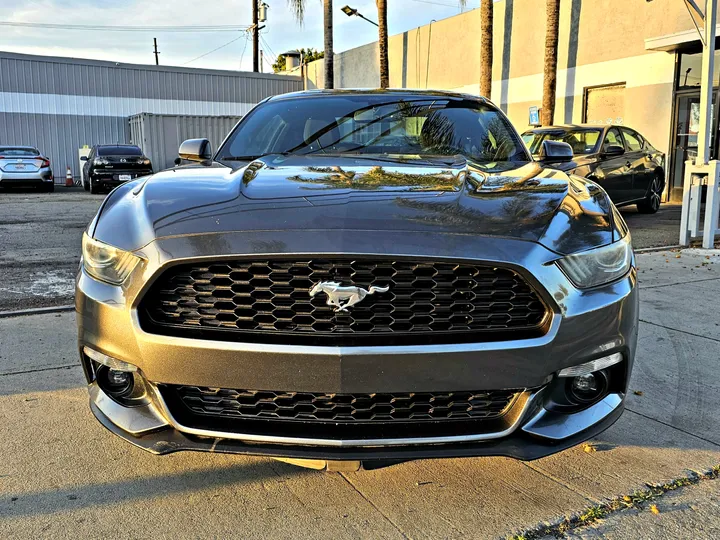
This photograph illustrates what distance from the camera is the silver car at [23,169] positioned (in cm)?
1786

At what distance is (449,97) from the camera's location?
13.1 ft

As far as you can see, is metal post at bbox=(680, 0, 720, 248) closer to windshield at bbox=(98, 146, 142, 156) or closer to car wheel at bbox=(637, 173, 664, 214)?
car wheel at bbox=(637, 173, 664, 214)

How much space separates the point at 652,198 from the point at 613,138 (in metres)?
1.95

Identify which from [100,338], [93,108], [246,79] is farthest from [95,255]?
[246,79]

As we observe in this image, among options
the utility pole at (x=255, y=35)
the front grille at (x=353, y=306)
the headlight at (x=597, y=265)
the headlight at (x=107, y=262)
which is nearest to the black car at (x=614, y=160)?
the headlight at (x=597, y=265)

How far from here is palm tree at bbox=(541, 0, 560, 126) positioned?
49.9ft

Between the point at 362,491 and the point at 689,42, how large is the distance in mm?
13944

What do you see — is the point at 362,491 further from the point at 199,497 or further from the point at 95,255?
the point at 95,255

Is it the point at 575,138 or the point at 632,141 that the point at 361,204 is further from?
the point at 632,141

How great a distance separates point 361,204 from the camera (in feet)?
6.89

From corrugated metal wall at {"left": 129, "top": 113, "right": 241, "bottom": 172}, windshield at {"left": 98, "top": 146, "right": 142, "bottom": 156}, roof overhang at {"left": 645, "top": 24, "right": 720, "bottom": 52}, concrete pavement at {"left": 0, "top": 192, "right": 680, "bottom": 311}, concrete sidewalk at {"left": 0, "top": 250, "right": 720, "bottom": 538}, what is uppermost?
roof overhang at {"left": 645, "top": 24, "right": 720, "bottom": 52}

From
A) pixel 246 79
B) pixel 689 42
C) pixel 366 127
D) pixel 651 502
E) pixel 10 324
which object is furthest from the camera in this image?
pixel 246 79

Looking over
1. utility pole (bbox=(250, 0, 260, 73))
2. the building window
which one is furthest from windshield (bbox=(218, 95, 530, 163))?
utility pole (bbox=(250, 0, 260, 73))

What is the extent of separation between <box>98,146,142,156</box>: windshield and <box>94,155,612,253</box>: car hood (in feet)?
57.0
